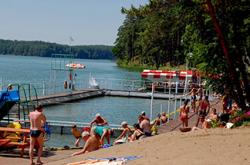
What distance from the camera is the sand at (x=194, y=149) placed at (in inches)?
358

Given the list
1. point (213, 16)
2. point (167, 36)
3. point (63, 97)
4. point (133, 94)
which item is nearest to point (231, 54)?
point (213, 16)

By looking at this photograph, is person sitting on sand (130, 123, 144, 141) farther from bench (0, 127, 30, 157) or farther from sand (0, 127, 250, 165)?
bench (0, 127, 30, 157)

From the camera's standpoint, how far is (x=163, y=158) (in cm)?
971

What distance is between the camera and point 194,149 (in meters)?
10.1

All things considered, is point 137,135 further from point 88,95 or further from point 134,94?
point 134,94

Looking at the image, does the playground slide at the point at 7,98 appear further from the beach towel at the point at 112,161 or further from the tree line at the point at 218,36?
the beach towel at the point at 112,161

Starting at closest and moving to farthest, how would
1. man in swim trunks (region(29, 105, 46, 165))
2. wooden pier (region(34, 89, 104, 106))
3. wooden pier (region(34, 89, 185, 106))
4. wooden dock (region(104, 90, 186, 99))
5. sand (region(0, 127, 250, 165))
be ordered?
sand (region(0, 127, 250, 165)) → man in swim trunks (region(29, 105, 46, 165)) → wooden pier (region(34, 89, 104, 106)) → wooden pier (region(34, 89, 185, 106)) → wooden dock (region(104, 90, 186, 99))

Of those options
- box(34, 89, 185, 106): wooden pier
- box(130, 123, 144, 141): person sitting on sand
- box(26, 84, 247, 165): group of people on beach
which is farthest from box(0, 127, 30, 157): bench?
box(34, 89, 185, 106): wooden pier

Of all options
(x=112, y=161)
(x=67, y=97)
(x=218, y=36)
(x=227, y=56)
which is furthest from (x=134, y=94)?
(x=112, y=161)

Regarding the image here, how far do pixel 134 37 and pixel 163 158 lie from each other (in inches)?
4901

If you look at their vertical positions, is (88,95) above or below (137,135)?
below

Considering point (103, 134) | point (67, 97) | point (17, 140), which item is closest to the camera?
point (17, 140)

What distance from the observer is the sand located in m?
9.09

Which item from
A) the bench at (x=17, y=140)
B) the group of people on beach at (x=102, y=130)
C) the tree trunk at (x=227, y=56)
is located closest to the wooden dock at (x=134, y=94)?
the group of people on beach at (x=102, y=130)
